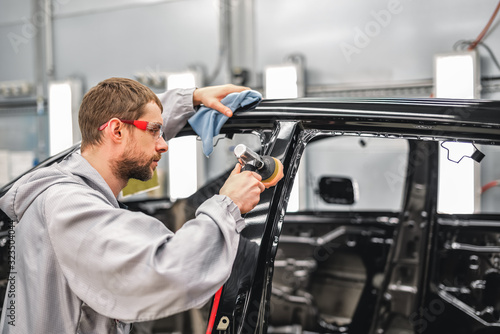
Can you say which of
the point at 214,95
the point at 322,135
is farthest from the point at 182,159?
the point at 214,95

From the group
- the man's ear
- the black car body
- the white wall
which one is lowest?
the black car body

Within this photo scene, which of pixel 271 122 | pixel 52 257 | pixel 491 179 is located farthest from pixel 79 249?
pixel 491 179

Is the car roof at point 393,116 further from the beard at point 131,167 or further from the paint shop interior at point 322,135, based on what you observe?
the beard at point 131,167

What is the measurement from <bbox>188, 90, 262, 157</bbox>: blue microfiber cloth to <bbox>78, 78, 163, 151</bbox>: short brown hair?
228 millimetres

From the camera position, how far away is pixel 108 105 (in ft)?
4.39

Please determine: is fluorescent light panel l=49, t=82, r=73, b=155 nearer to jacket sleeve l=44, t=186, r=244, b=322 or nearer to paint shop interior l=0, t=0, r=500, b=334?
paint shop interior l=0, t=0, r=500, b=334

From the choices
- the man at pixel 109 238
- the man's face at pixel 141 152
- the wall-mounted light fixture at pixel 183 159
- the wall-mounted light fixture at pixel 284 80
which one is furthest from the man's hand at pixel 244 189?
the wall-mounted light fixture at pixel 183 159

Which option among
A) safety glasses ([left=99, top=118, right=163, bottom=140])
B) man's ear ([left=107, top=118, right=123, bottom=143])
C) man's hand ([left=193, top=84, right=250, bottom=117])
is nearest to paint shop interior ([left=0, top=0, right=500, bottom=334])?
man's hand ([left=193, top=84, right=250, bottom=117])

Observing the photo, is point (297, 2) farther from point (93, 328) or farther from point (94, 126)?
point (93, 328)

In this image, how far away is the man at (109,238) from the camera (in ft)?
3.50

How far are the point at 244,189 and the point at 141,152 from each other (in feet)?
1.13

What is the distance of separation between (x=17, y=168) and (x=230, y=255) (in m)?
5.87

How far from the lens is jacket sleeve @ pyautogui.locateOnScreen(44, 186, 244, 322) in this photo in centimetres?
106

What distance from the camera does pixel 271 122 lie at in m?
1.47
